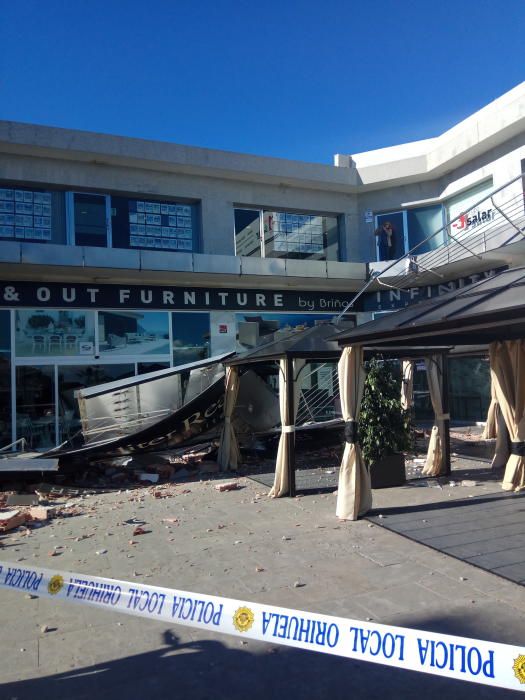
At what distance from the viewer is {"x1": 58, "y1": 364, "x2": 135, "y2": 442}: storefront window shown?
612 inches

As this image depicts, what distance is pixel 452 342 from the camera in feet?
32.1

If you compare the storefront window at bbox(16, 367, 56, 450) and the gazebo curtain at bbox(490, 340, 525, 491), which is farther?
the storefront window at bbox(16, 367, 56, 450)

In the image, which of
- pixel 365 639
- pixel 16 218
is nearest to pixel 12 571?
pixel 365 639

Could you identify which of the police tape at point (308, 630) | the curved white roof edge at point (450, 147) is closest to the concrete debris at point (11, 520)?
the police tape at point (308, 630)

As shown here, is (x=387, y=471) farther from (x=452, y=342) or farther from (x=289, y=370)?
(x=452, y=342)

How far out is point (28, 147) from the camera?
15070 mm

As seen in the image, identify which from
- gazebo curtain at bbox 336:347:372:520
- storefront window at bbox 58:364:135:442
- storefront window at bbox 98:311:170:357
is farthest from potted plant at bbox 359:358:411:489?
storefront window at bbox 58:364:135:442

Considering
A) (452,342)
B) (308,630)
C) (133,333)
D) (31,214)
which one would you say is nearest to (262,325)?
(133,333)

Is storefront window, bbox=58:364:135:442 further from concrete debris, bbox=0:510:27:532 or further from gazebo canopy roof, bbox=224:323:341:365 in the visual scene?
concrete debris, bbox=0:510:27:532

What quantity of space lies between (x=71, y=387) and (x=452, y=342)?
10.7m

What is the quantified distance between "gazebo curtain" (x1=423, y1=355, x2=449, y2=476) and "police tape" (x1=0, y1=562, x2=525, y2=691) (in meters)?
7.52

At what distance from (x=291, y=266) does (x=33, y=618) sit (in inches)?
535

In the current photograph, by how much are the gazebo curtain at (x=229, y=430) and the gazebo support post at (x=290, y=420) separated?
277cm

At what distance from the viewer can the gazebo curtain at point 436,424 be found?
1003 cm
